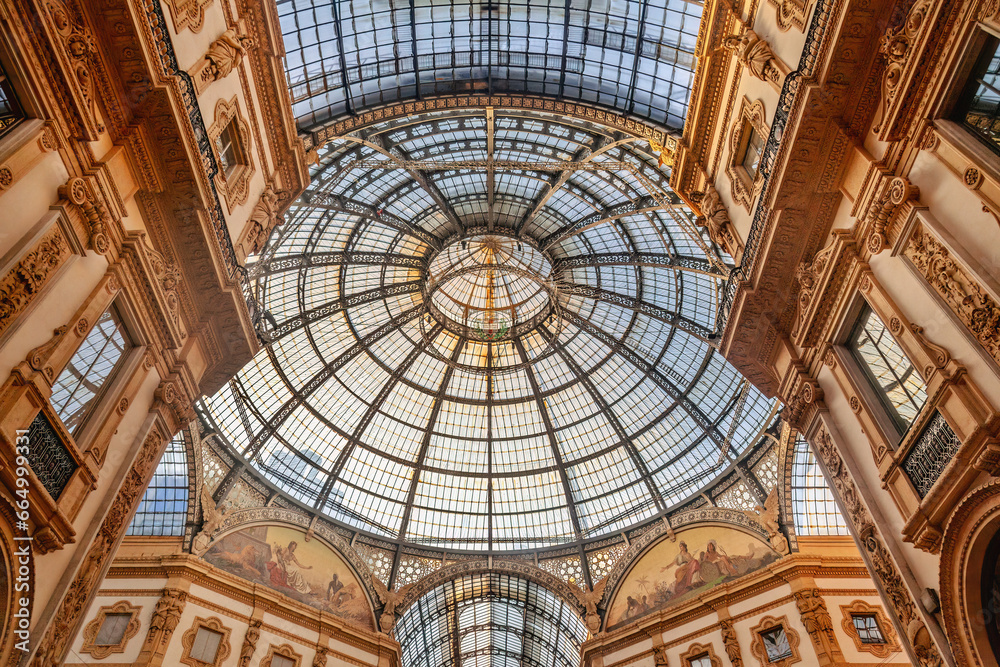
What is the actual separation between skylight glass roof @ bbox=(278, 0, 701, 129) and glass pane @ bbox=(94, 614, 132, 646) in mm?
20617

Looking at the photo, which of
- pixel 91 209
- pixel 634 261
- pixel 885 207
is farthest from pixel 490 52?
pixel 91 209

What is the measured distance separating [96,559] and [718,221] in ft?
58.1

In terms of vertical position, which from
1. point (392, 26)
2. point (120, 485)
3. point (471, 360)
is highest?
point (471, 360)

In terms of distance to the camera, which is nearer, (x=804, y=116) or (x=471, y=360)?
(x=804, y=116)

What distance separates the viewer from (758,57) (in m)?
14.8

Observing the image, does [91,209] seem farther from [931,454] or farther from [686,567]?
[686,567]

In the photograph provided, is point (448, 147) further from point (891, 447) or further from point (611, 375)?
point (891, 447)

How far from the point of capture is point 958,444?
10.2 m

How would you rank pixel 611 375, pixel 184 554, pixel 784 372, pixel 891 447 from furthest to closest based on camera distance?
pixel 611 375 → pixel 184 554 → pixel 784 372 → pixel 891 447

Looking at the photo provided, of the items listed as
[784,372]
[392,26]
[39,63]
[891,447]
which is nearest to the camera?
[39,63]

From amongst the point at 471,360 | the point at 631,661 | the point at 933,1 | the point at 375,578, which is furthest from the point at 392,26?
the point at 631,661

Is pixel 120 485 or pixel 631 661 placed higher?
pixel 631 661

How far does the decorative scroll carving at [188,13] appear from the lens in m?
12.5

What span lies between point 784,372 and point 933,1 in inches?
354
